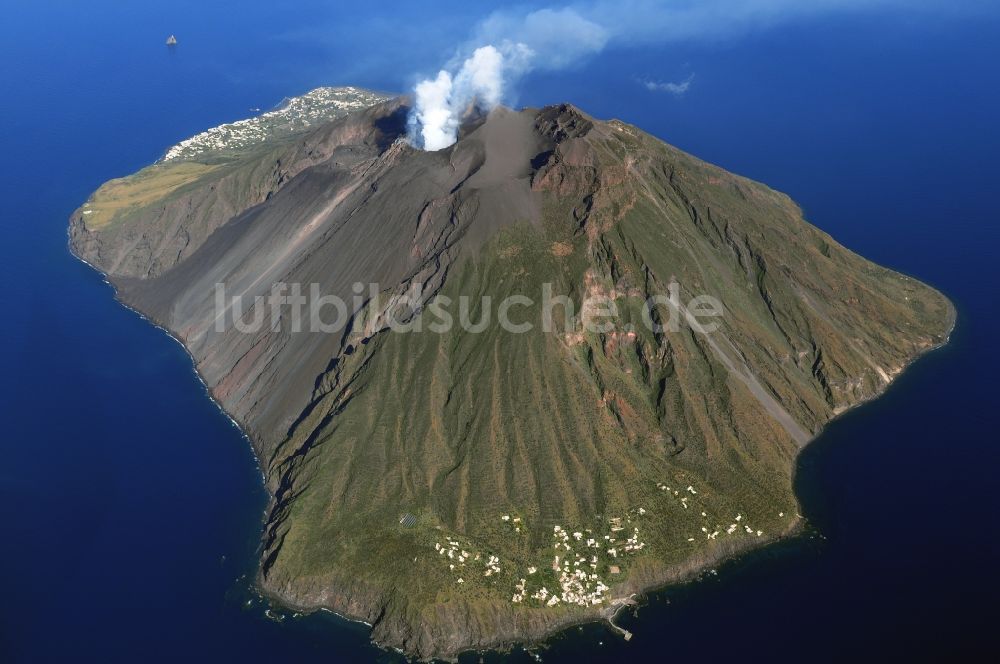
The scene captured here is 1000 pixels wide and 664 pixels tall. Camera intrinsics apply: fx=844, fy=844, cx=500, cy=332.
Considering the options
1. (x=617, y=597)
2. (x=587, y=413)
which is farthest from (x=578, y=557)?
(x=587, y=413)

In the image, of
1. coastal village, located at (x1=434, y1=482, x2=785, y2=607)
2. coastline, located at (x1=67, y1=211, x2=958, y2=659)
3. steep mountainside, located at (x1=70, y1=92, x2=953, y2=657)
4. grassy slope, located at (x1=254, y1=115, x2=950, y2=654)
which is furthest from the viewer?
grassy slope, located at (x1=254, y1=115, x2=950, y2=654)

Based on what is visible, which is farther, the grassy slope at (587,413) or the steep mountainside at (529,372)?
the grassy slope at (587,413)

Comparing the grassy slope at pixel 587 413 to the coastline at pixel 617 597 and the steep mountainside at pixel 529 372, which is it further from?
the coastline at pixel 617 597

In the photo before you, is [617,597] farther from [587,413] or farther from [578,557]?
[587,413]

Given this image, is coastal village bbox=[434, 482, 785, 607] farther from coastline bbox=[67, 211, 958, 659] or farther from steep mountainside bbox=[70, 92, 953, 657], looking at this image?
coastline bbox=[67, 211, 958, 659]

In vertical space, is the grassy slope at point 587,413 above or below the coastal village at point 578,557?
above

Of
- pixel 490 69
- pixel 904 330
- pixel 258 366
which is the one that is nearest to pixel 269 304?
pixel 258 366

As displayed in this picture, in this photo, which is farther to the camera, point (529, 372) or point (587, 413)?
point (529, 372)

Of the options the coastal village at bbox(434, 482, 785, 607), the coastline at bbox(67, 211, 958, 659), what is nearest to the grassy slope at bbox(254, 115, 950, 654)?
the coastal village at bbox(434, 482, 785, 607)

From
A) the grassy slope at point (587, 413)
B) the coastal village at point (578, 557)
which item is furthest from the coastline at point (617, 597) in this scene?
the coastal village at point (578, 557)

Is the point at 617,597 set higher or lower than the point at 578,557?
lower
